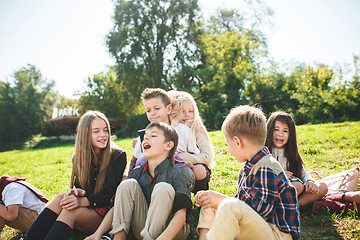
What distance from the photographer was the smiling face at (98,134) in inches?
124

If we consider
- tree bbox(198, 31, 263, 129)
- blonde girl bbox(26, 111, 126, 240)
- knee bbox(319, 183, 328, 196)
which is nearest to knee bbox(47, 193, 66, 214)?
blonde girl bbox(26, 111, 126, 240)

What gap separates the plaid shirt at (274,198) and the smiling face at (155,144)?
100 centimetres

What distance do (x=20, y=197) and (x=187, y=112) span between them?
7.30ft

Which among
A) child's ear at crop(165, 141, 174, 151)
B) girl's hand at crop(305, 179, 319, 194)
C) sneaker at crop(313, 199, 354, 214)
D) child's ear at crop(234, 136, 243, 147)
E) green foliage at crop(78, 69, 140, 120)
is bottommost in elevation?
sneaker at crop(313, 199, 354, 214)

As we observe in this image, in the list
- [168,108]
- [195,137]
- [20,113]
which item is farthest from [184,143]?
[20,113]

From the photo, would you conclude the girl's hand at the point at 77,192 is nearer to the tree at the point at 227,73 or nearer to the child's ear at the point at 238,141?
the child's ear at the point at 238,141

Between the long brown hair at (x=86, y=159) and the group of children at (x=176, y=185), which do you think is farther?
the long brown hair at (x=86, y=159)

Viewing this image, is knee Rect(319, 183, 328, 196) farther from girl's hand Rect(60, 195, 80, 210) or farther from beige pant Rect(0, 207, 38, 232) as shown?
beige pant Rect(0, 207, 38, 232)

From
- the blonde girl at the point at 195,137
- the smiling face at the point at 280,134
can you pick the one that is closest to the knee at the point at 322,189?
the smiling face at the point at 280,134

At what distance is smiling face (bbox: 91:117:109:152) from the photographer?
3.15 m

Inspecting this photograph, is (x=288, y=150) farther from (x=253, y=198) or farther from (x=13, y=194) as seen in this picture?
(x=13, y=194)

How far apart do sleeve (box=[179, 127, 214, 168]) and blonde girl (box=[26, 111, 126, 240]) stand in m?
0.80

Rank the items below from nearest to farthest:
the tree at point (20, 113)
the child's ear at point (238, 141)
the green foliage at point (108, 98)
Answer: the child's ear at point (238, 141)
the green foliage at point (108, 98)
the tree at point (20, 113)

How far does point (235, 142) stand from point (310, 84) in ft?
49.7
